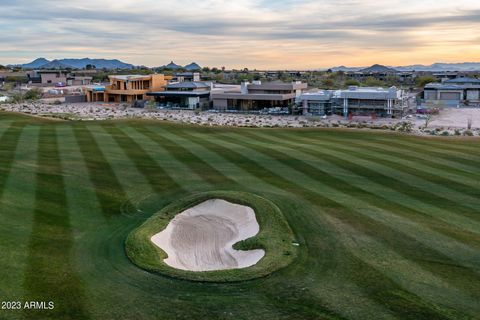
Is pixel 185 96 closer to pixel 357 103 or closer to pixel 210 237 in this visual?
pixel 357 103

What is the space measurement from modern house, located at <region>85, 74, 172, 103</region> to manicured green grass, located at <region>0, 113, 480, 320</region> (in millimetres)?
73478

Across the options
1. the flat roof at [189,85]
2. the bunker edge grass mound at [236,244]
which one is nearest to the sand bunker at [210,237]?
the bunker edge grass mound at [236,244]

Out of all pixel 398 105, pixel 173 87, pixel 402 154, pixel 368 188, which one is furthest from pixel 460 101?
pixel 368 188

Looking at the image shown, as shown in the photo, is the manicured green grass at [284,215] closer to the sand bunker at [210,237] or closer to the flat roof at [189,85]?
the sand bunker at [210,237]

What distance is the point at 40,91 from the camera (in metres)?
129

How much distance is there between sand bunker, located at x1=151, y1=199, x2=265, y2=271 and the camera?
54.1ft

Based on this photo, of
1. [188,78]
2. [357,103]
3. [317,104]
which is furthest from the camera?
[188,78]

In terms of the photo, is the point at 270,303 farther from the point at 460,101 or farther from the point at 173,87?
the point at 460,101

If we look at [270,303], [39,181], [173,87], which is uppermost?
[173,87]

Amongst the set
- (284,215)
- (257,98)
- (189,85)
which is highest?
(189,85)

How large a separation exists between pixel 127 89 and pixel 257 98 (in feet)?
114

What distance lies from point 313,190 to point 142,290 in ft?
40.4

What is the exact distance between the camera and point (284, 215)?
20.1 m

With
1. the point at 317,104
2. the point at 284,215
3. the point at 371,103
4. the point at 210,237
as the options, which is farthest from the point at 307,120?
the point at 210,237
